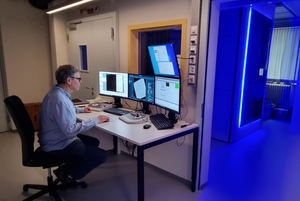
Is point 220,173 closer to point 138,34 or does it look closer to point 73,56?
point 138,34

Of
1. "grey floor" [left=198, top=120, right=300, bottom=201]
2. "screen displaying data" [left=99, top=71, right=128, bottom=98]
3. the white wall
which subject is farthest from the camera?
the white wall

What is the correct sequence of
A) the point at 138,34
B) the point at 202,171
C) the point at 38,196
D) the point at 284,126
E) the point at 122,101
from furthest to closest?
the point at 284,126 < the point at 122,101 < the point at 138,34 < the point at 202,171 < the point at 38,196

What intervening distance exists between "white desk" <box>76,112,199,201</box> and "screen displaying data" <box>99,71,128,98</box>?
51 cm

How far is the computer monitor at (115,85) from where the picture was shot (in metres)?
2.73

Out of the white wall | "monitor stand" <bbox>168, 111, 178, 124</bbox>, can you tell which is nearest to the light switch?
"monitor stand" <bbox>168, 111, 178, 124</bbox>

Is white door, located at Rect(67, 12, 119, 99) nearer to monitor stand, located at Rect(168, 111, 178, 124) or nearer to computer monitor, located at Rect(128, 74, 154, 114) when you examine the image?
computer monitor, located at Rect(128, 74, 154, 114)

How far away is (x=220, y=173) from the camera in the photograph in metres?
2.67

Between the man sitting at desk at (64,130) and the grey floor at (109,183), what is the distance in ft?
1.50

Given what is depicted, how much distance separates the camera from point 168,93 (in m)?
2.18

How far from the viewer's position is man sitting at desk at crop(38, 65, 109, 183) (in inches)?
71.2

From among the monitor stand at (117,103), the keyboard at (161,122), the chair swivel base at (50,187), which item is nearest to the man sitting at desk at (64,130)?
the chair swivel base at (50,187)

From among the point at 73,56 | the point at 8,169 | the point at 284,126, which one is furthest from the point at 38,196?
the point at 284,126

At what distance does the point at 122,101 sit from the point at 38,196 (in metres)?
1.57

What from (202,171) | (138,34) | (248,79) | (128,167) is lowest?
(128,167)
